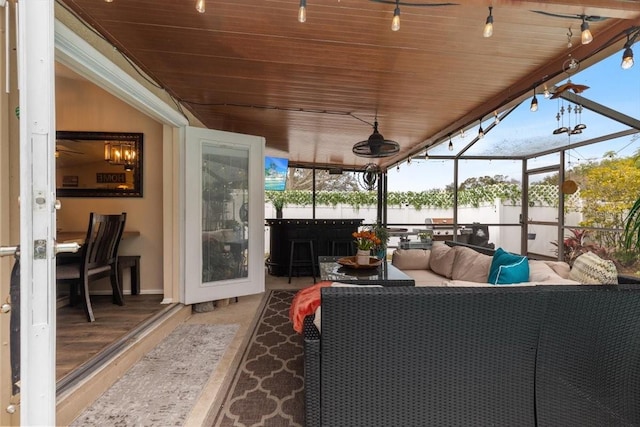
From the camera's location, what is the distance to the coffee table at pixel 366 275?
2.27m

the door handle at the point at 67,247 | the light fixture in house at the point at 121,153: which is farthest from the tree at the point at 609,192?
the light fixture in house at the point at 121,153

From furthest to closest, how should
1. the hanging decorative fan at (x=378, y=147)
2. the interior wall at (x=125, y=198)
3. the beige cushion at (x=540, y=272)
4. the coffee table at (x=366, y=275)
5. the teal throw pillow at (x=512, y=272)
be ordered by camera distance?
1. the interior wall at (x=125, y=198)
2. the hanging decorative fan at (x=378, y=147)
3. the coffee table at (x=366, y=275)
4. the teal throw pillow at (x=512, y=272)
5. the beige cushion at (x=540, y=272)

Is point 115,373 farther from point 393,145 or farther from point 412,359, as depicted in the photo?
point 393,145

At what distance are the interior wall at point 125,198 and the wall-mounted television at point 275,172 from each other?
9.69 ft

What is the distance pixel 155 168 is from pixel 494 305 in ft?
12.3

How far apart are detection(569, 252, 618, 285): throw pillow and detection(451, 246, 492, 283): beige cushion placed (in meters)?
0.83

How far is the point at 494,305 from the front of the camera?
139cm

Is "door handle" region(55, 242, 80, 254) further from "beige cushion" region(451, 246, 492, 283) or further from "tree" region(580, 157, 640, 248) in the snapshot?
"tree" region(580, 157, 640, 248)

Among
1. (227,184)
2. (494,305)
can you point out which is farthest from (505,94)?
(227,184)

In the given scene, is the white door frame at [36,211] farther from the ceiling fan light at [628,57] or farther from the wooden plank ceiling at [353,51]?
the ceiling fan light at [628,57]

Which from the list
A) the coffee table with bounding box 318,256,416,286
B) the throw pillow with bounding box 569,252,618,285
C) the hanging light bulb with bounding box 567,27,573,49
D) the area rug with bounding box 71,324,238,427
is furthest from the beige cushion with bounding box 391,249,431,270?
the hanging light bulb with bounding box 567,27,573,49

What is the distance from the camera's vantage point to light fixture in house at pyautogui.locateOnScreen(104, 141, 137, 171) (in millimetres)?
3518

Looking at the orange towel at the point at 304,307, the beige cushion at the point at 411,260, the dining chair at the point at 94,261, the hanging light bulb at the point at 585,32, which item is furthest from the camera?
the beige cushion at the point at 411,260

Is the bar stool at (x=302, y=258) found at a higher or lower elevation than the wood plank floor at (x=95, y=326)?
higher
